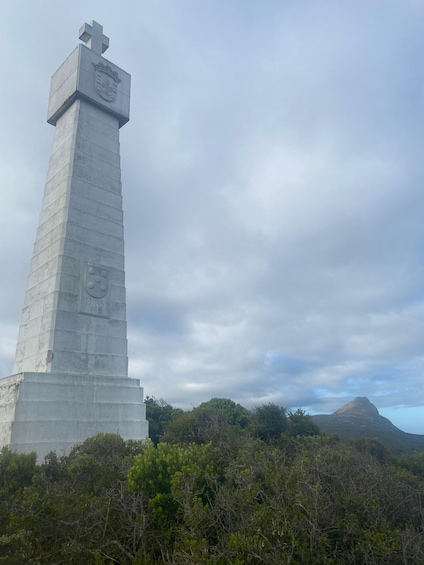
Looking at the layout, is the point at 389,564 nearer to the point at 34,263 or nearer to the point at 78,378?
the point at 78,378

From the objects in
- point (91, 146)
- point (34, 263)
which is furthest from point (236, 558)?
point (91, 146)

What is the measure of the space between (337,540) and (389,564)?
100 cm

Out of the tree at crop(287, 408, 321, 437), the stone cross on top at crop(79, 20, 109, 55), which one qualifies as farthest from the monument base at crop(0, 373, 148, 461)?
the stone cross on top at crop(79, 20, 109, 55)

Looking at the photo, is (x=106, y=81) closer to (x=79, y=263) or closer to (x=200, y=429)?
(x=79, y=263)

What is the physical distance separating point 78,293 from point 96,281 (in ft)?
3.85

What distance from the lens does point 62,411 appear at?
18.1 meters

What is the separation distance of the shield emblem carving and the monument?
5 cm

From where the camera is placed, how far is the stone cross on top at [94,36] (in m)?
27.8

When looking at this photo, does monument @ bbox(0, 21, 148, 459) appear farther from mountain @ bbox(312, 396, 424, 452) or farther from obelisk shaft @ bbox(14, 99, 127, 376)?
mountain @ bbox(312, 396, 424, 452)

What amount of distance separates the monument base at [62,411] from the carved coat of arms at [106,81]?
18.0 m

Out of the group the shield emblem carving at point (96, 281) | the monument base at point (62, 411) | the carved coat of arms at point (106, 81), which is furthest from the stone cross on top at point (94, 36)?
the monument base at point (62, 411)

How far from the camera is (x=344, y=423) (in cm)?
7356

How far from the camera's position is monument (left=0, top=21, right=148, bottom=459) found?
1777 centimetres

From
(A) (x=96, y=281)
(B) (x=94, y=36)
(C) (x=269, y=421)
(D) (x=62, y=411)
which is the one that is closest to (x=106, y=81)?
(B) (x=94, y=36)
